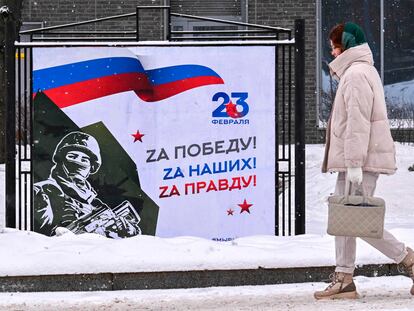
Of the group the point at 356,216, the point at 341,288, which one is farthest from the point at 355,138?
the point at 341,288

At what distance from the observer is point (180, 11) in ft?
68.4

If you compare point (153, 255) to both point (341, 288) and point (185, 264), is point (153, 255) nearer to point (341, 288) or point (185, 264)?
point (185, 264)

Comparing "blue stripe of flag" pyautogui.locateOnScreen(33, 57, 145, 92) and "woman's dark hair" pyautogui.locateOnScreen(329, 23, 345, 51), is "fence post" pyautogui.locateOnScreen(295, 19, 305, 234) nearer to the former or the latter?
"blue stripe of flag" pyautogui.locateOnScreen(33, 57, 145, 92)

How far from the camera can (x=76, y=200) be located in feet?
31.5

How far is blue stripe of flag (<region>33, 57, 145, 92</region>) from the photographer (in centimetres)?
956

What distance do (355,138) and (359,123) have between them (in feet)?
0.35

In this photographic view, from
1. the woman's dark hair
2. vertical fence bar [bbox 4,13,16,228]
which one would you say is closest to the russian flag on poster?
vertical fence bar [bbox 4,13,16,228]

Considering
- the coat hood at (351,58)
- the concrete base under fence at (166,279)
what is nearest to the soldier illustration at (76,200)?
the concrete base under fence at (166,279)

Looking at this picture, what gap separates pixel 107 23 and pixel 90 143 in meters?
11.5

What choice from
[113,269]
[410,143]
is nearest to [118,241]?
[113,269]

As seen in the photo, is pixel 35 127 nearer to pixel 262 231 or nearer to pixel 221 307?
pixel 262 231

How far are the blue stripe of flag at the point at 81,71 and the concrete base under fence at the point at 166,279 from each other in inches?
85.2

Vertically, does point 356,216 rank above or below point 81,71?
below

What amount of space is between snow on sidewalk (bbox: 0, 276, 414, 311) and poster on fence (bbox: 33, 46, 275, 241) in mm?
1618
